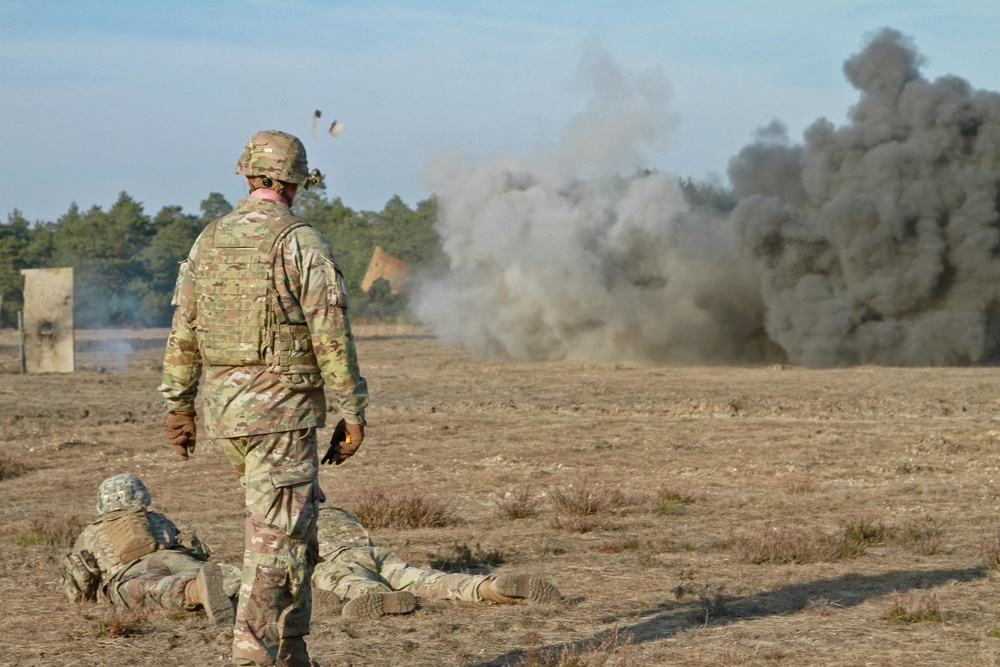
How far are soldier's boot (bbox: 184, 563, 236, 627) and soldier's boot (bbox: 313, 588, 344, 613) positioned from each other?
432mm

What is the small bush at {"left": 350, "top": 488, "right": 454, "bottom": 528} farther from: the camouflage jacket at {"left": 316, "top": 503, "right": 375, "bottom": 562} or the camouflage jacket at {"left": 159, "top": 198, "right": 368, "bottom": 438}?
the camouflage jacket at {"left": 159, "top": 198, "right": 368, "bottom": 438}

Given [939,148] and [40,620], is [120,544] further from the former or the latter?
[939,148]

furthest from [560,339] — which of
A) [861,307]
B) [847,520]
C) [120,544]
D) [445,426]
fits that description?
[120,544]

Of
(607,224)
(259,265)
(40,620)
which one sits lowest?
(40,620)

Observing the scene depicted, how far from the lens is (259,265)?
→ 15.9 feet

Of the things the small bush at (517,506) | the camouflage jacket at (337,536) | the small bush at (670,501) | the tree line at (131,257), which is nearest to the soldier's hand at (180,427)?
the camouflage jacket at (337,536)

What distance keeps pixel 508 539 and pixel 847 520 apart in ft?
8.37

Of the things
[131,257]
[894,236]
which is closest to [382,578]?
[894,236]

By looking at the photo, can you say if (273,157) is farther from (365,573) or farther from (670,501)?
(670,501)

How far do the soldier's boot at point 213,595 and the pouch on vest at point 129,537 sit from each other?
0.63 metres

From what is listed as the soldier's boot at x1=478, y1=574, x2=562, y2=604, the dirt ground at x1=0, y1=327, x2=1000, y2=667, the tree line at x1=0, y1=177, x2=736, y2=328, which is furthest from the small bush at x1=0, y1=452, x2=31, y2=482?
the tree line at x1=0, y1=177, x2=736, y2=328

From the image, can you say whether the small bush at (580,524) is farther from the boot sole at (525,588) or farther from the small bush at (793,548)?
the boot sole at (525,588)

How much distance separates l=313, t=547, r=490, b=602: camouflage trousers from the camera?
6.48 meters

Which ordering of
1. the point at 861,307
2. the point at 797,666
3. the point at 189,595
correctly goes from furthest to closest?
1. the point at 861,307
2. the point at 189,595
3. the point at 797,666
